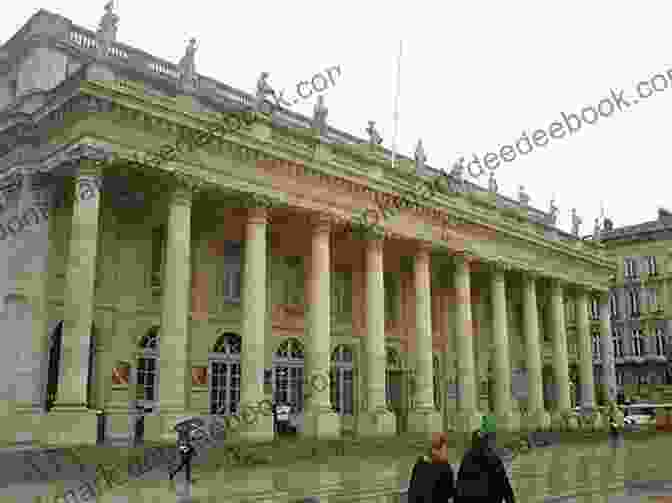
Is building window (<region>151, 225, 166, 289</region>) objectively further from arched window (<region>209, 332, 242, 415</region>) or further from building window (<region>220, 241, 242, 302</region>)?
arched window (<region>209, 332, 242, 415</region>)

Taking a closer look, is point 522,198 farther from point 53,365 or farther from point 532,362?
point 53,365

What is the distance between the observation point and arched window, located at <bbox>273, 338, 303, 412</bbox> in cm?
Result: 2373

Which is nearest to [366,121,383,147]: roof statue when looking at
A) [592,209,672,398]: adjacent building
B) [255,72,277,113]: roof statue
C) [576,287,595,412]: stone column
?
[255,72,277,113]: roof statue

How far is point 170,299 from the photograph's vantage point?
57.9 feet

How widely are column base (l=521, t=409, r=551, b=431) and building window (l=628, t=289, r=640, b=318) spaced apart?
71.9ft

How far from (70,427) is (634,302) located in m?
43.4

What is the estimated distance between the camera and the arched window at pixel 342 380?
2559 cm

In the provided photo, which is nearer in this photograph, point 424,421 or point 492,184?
point 424,421

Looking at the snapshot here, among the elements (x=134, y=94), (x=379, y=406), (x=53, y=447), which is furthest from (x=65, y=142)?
(x=379, y=406)

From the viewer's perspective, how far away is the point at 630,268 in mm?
48312

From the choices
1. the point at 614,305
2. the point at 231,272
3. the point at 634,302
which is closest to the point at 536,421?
the point at 231,272

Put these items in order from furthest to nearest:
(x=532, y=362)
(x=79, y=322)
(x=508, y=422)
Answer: (x=532, y=362) → (x=508, y=422) → (x=79, y=322)

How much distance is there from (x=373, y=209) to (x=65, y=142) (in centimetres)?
1079

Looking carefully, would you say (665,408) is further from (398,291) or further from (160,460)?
(160,460)
